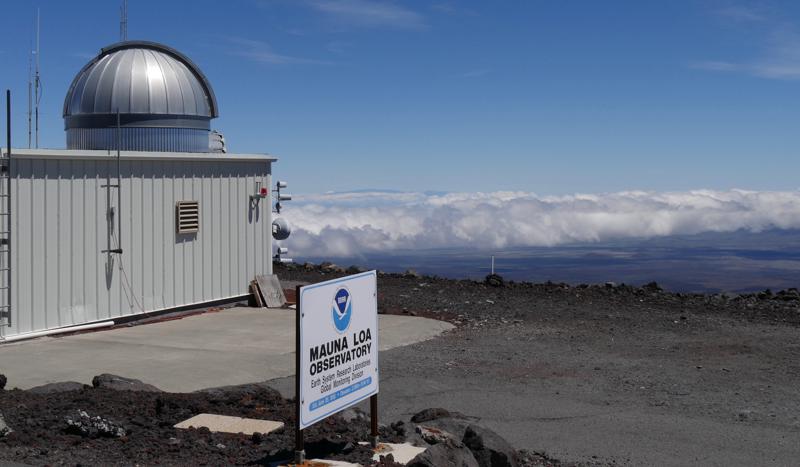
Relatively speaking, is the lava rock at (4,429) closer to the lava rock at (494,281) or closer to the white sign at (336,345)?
the white sign at (336,345)

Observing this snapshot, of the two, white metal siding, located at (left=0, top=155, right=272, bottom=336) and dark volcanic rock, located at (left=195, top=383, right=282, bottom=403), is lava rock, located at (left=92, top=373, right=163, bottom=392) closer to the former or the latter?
dark volcanic rock, located at (left=195, top=383, right=282, bottom=403)

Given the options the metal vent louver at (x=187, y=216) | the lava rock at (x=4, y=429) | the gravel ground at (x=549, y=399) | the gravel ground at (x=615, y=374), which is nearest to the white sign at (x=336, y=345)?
the gravel ground at (x=549, y=399)

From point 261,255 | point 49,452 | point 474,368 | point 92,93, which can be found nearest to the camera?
point 49,452

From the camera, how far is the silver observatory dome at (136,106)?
16573 millimetres

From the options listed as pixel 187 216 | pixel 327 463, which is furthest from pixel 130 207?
pixel 327 463

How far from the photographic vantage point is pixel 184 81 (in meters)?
17.2

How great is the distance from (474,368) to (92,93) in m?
9.22

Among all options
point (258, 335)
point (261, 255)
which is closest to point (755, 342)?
point (258, 335)

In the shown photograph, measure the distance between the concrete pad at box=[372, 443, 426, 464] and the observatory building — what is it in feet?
25.7

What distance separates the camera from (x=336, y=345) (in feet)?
21.8

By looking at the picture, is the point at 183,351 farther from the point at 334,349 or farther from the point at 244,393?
the point at 334,349

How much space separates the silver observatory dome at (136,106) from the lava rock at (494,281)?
713 centimetres

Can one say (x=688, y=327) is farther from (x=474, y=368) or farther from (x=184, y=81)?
(x=184, y=81)

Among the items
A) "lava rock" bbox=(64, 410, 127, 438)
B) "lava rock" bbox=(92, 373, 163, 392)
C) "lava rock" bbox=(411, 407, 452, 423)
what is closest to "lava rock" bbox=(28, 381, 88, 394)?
"lava rock" bbox=(92, 373, 163, 392)
